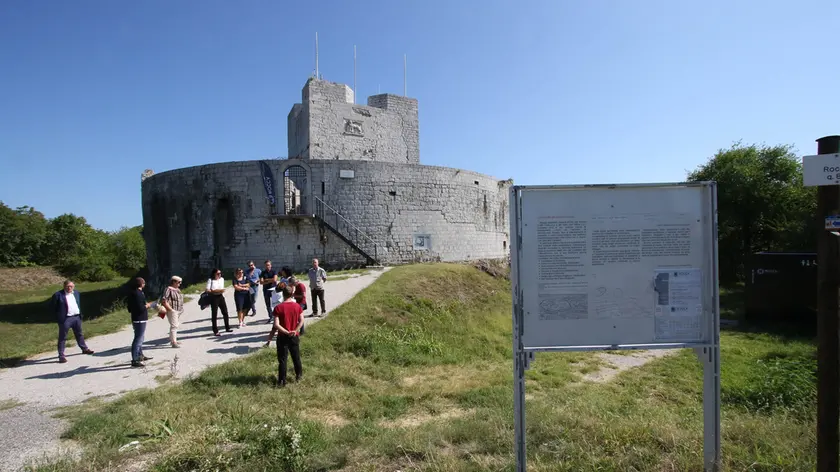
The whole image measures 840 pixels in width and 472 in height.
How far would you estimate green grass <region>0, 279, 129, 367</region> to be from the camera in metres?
9.19

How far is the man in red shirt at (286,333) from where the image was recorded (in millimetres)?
6094

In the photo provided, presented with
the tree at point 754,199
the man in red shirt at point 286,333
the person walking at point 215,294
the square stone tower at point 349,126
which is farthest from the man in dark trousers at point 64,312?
the tree at point 754,199

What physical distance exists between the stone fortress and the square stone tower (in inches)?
182

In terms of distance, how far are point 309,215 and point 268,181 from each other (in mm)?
2428

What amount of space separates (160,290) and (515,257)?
24.1 meters

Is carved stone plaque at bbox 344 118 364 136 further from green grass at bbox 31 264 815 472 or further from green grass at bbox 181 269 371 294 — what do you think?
green grass at bbox 31 264 815 472

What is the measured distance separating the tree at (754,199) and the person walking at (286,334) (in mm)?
24625

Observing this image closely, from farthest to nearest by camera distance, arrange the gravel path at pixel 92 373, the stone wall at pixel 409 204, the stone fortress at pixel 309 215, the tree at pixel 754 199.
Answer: the tree at pixel 754 199 < the stone wall at pixel 409 204 < the stone fortress at pixel 309 215 < the gravel path at pixel 92 373

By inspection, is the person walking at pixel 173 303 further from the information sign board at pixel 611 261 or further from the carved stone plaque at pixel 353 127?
the carved stone plaque at pixel 353 127

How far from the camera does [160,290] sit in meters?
22.6

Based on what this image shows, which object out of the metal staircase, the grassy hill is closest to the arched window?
the metal staircase

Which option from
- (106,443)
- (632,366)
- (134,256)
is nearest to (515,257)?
(106,443)

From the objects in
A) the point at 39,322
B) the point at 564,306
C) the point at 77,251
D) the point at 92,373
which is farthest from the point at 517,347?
the point at 77,251

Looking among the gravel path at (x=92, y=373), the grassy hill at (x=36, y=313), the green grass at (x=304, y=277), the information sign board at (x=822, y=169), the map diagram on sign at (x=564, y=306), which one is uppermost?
the information sign board at (x=822, y=169)
